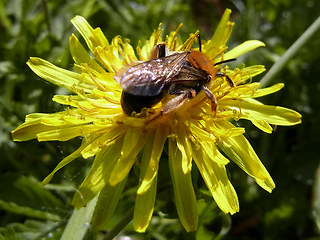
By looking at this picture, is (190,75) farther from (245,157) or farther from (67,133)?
(67,133)

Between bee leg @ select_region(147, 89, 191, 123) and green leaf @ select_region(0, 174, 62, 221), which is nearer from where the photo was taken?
bee leg @ select_region(147, 89, 191, 123)

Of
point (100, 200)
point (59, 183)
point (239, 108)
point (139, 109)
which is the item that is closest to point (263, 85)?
point (239, 108)

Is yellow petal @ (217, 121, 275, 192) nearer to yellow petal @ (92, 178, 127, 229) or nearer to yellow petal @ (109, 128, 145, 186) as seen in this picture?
yellow petal @ (109, 128, 145, 186)

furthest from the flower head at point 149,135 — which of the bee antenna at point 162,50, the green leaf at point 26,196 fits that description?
the green leaf at point 26,196

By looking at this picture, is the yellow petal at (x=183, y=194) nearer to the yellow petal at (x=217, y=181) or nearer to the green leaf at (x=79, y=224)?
the yellow petal at (x=217, y=181)

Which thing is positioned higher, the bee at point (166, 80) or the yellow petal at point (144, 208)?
the bee at point (166, 80)

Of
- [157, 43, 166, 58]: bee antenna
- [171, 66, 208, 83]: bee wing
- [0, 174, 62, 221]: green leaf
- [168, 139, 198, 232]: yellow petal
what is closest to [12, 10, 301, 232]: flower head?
[168, 139, 198, 232]: yellow petal
